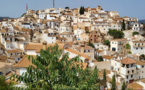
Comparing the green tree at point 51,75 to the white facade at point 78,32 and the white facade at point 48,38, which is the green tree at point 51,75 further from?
the white facade at point 78,32

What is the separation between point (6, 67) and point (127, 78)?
20173 millimetres

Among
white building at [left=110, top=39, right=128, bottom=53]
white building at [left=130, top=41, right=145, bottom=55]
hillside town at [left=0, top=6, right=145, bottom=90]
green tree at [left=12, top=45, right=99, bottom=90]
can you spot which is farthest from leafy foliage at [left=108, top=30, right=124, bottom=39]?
green tree at [left=12, top=45, right=99, bottom=90]

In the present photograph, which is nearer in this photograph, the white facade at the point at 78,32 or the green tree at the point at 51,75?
the green tree at the point at 51,75

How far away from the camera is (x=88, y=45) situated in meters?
43.6

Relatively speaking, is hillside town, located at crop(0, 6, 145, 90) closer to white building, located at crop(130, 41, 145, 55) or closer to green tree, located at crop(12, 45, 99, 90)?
white building, located at crop(130, 41, 145, 55)

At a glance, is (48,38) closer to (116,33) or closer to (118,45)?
(118,45)

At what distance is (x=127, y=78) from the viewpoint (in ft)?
94.1

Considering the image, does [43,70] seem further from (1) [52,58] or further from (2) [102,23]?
(2) [102,23]

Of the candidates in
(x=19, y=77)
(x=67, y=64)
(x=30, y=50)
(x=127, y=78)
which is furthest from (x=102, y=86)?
(x=19, y=77)

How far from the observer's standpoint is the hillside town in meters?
27.2

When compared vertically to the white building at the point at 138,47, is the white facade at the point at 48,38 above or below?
above

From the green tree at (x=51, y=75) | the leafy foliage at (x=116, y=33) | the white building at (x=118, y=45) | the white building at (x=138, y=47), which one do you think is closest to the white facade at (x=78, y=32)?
the leafy foliage at (x=116, y=33)

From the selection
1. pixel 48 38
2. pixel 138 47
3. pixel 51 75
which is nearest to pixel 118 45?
pixel 138 47

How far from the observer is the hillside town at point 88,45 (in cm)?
2720
